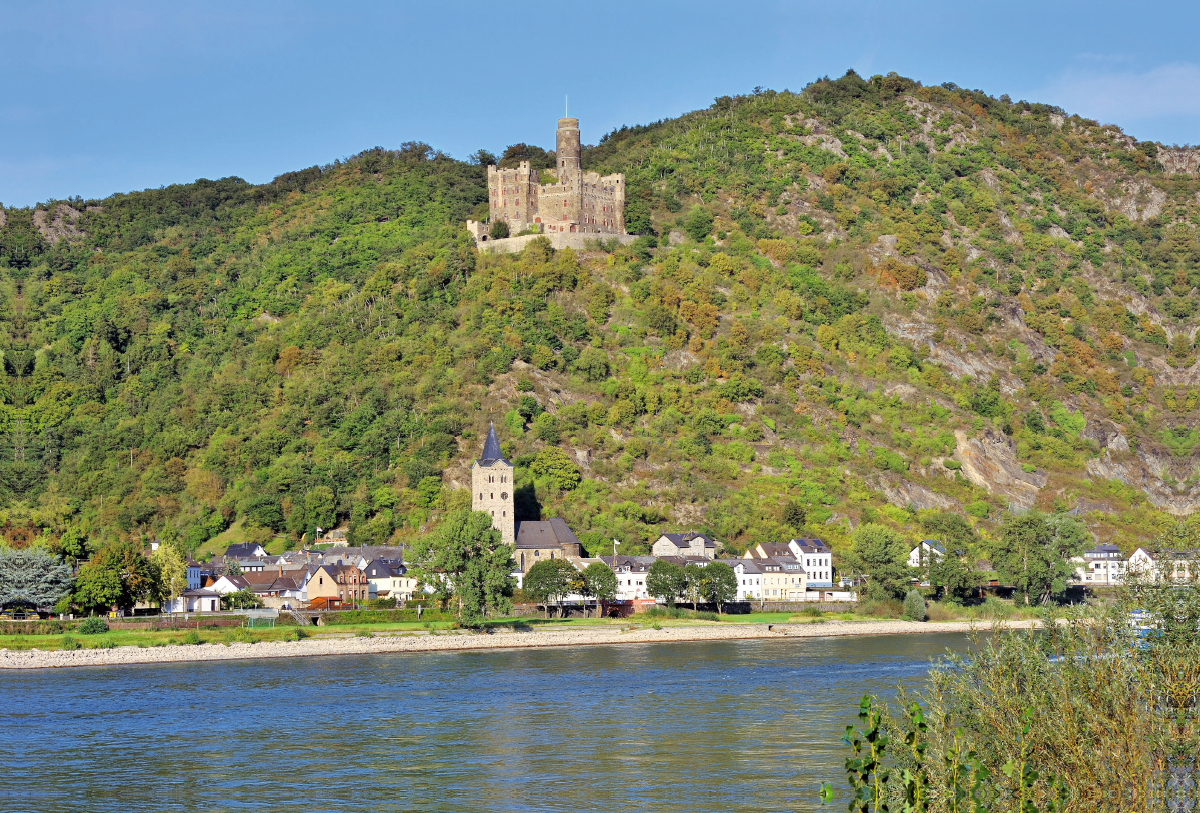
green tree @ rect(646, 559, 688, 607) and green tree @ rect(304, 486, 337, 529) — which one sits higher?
green tree @ rect(304, 486, 337, 529)

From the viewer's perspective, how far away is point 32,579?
218 ft

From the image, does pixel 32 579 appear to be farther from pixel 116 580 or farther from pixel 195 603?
pixel 195 603

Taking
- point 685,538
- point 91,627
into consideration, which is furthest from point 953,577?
point 91,627

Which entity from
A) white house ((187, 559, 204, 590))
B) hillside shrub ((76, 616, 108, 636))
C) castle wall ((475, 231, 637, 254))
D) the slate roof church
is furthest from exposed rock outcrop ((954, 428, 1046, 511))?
hillside shrub ((76, 616, 108, 636))

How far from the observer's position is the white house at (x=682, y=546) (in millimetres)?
88500

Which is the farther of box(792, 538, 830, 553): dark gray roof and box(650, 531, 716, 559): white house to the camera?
box(792, 538, 830, 553): dark gray roof

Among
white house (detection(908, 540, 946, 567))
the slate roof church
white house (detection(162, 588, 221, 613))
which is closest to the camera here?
white house (detection(162, 588, 221, 613))

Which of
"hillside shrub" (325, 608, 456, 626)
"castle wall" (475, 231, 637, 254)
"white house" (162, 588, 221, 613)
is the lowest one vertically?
"hillside shrub" (325, 608, 456, 626)

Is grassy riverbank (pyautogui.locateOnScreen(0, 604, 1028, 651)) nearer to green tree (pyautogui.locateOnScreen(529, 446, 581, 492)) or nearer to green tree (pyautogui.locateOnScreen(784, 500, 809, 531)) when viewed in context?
green tree (pyautogui.locateOnScreen(784, 500, 809, 531))

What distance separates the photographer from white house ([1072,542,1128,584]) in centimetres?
9431

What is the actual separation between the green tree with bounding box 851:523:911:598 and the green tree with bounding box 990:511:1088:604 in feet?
21.9

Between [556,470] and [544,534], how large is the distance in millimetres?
9537

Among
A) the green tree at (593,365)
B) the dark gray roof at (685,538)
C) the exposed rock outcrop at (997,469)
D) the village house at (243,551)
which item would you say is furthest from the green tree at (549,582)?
the exposed rock outcrop at (997,469)

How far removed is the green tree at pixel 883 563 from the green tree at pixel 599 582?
1612 cm
